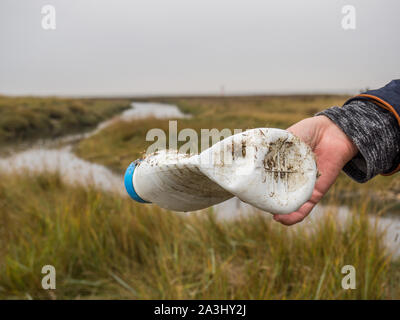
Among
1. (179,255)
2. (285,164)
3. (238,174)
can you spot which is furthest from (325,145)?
(179,255)

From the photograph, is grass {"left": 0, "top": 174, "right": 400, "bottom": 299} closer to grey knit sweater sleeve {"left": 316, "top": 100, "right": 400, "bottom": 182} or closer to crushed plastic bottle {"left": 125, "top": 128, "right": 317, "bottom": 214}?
grey knit sweater sleeve {"left": 316, "top": 100, "right": 400, "bottom": 182}

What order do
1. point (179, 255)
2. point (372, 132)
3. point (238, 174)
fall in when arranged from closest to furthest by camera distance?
point (238, 174) < point (372, 132) < point (179, 255)

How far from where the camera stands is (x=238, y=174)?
95 cm

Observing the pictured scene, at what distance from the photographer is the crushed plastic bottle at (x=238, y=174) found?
96cm

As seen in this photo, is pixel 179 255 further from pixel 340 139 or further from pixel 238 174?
pixel 238 174

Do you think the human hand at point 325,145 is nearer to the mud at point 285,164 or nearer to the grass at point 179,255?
the mud at point 285,164

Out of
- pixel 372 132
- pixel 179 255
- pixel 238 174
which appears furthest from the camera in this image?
pixel 179 255

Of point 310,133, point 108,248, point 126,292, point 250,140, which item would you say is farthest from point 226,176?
point 108,248

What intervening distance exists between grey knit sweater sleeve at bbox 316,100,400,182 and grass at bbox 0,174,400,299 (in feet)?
3.45

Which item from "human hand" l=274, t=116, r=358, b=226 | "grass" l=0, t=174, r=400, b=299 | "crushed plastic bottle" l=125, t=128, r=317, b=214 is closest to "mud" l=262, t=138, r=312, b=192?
"crushed plastic bottle" l=125, t=128, r=317, b=214

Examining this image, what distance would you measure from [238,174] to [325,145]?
66 centimetres

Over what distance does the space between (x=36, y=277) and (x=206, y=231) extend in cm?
143

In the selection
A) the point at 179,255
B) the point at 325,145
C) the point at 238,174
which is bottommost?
the point at 179,255

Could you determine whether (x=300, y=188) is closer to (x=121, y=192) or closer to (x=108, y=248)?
(x=108, y=248)
